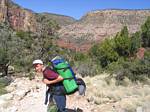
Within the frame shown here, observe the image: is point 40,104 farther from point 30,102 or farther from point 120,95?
point 120,95

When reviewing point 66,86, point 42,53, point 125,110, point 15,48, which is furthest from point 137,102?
point 42,53

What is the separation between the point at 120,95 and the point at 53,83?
20.8 ft

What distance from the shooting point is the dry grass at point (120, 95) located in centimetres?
1176

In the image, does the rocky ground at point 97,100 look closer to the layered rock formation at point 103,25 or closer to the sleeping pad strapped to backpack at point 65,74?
the sleeping pad strapped to backpack at point 65,74

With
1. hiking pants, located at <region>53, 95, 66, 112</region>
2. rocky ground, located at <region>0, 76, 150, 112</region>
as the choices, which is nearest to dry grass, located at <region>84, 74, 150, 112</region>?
rocky ground, located at <region>0, 76, 150, 112</region>

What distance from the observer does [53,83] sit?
760cm

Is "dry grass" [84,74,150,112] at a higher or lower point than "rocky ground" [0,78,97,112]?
higher

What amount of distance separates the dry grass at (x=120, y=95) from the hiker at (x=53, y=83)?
12.7 ft

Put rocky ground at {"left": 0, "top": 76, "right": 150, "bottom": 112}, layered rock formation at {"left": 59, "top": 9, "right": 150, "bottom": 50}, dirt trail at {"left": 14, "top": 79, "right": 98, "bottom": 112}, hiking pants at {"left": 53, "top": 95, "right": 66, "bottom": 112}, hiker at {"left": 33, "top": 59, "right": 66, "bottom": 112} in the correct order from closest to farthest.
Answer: hiker at {"left": 33, "top": 59, "right": 66, "bottom": 112} → hiking pants at {"left": 53, "top": 95, "right": 66, "bottom": 112} → rocky ground at {"left": 0, "top": 76, "right": 150, "bottom": 112} → dirt trail at {"left": 14, "top": 79, "right": 98, "bottom": 112} → layered rock formation at {"left": 59, "top": 9, "right": 150, "bottom": 50}

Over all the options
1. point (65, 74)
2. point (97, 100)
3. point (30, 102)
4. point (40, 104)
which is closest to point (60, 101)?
point (65, 74)

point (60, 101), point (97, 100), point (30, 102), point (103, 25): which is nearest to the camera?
point (60, 101)

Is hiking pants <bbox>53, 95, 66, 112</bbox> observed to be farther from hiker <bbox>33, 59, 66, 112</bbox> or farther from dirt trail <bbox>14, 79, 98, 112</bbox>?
dirt trail <bbox>14, 79, 98, 112</bbox>

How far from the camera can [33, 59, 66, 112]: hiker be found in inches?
296

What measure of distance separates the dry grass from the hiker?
3.86 meters
